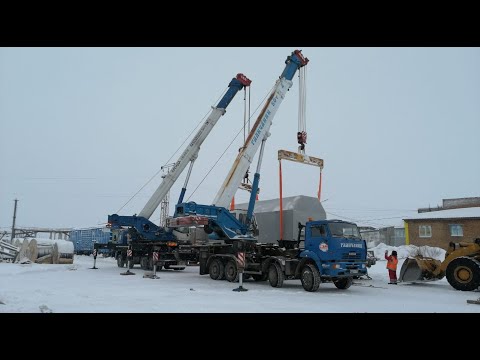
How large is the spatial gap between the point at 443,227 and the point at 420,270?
1960 centimetres

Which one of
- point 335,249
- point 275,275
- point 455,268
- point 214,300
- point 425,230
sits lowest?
point 214,300

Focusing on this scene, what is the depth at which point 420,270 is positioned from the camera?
1523 cm

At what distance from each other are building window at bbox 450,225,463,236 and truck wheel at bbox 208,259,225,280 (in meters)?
23.9

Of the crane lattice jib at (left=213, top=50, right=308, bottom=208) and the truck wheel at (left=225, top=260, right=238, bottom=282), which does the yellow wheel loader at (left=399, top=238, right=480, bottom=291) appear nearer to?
the truck wheel at (left=225, top=260, right=238, bottom=282)

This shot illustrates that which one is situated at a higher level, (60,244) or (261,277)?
(60,244)

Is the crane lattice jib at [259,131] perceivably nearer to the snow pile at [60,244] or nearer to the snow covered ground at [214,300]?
the snow covered ground at [214,300]

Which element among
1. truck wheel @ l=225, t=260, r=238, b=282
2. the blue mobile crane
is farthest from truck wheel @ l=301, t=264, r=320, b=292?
truck wheel @ l=225, t=260, r=238, b=282

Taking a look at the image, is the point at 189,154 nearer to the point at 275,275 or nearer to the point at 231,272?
the point at 231,272

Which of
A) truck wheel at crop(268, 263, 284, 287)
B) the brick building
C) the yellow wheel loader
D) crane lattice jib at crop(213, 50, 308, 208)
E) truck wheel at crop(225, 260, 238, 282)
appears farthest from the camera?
the brick building

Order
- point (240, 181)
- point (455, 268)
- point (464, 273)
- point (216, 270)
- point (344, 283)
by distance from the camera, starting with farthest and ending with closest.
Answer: point (240, 181), point (216, 270), point (344, 283), point (455, 268), point (464, 273)

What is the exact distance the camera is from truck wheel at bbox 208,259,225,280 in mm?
16344

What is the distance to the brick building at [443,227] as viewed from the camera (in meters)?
30.7

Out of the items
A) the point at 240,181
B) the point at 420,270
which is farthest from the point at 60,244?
the point at 420,270

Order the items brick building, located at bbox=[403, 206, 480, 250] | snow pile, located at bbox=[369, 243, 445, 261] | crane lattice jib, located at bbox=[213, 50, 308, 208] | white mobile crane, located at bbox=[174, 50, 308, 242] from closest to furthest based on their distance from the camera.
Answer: white mobile crane, located at bbox=[174, 50, 308, 242]
crane lattice jib, located at bbox=[213, 50, 308, 208]
snow pile, located at bbox=[369, 243, 445, 261]
brick building, located at bbox=[403, 206, 480, 250]
